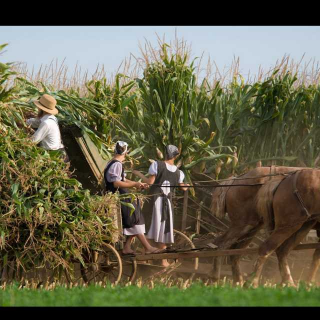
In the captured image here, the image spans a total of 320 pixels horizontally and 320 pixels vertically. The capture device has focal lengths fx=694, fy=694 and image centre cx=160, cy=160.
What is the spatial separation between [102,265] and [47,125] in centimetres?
181

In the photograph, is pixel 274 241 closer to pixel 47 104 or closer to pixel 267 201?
pixel 267 201

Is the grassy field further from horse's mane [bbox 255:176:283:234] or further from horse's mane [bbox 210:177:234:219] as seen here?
horse's mane [bbox 210:177:234:219]

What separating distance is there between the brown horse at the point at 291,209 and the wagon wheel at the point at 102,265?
5.52ft

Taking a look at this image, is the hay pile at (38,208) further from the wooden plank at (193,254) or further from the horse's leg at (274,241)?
the horse's leg at (274,241)

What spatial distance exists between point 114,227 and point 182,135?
3.28 meters

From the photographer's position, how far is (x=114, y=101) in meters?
9.22

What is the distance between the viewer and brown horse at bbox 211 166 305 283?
9188mm

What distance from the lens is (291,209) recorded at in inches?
338

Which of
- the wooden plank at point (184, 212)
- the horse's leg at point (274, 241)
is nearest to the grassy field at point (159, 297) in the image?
the horse's leg at point (274, 241)

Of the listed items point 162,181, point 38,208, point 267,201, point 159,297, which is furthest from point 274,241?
point 159,297

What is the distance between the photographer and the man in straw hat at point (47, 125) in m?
7.77

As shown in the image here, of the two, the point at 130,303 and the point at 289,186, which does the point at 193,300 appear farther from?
the point at 289,186
